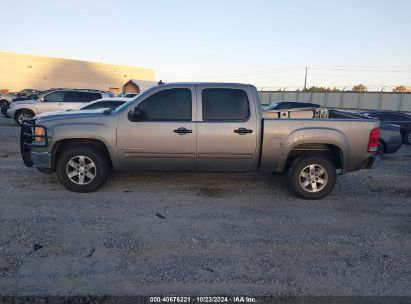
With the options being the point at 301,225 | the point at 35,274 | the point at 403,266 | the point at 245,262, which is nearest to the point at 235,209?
the point at 301,225

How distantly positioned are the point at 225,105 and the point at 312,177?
192 cm

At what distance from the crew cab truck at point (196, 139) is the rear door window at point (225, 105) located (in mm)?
17

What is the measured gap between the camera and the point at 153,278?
3135 mm

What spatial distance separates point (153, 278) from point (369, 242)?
106 inches

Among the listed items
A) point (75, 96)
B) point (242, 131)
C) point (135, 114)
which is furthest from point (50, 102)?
point (242, 131)

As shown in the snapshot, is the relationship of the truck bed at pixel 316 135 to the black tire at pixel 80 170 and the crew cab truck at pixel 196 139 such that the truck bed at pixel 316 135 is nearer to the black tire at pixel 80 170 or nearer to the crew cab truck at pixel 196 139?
the crew cab truck at pixel 196 139

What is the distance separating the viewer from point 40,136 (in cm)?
546

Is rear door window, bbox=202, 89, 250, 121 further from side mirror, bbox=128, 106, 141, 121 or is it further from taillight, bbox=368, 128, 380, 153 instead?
taillight, bbox=368, 128, 380, 153

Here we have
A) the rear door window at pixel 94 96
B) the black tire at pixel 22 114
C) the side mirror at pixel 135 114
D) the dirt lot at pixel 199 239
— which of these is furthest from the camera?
the black tire at pixel 22 114

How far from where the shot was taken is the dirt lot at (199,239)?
3.09m

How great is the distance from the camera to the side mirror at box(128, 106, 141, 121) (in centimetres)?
538

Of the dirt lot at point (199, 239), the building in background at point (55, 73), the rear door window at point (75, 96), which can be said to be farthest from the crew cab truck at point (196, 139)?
the building in background at point (55, 73)

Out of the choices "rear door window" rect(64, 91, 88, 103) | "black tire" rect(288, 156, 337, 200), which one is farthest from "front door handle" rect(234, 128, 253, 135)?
"rear door window" rect(64, 91, 88, 103)

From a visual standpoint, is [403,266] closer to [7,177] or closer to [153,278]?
[153,278]
